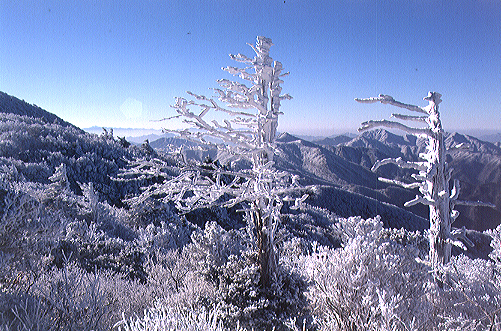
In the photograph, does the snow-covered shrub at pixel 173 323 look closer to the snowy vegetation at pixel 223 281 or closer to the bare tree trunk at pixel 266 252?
the snowy vegetation at pixel 223 281

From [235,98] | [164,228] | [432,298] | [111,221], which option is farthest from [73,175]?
[432,298]

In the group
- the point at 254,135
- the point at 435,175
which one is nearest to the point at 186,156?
the point at 254,135

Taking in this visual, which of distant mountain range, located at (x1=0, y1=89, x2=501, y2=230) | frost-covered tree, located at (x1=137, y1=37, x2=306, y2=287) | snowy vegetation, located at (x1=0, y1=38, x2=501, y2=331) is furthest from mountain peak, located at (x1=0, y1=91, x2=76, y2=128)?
frost-covered tree, located at (x1=137, y1=37, x2=306, y2=287)

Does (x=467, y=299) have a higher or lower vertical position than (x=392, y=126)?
lower

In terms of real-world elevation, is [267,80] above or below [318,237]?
above

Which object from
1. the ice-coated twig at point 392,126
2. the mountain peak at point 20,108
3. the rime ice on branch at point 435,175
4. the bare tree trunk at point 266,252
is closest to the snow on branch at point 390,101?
the rime ice on branch at point 435,175

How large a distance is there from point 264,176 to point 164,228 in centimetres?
747

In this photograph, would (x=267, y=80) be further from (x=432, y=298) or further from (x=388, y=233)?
(x=388, y=233)

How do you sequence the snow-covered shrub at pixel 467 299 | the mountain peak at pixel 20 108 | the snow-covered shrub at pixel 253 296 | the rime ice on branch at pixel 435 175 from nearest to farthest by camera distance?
the snow-covered shrub at pixel 467 299 < the rime ice on branch at pixel 435 175 < the snow-covered shrub at pixel 253 296 < the mountain peak at pixel 20 108

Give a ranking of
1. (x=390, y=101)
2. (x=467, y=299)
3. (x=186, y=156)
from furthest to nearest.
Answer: (x=186, y=156), (x=390, y=101), (x=467, y=299)

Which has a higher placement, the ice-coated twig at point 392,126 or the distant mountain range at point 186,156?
the ice-coated twig at point 392,126

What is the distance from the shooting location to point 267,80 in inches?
225

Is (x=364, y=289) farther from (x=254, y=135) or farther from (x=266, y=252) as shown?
(x=254, y=135)

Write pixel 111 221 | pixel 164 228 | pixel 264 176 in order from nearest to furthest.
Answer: pixel 264 176 → pixel 164 228 → pixel 111 221
